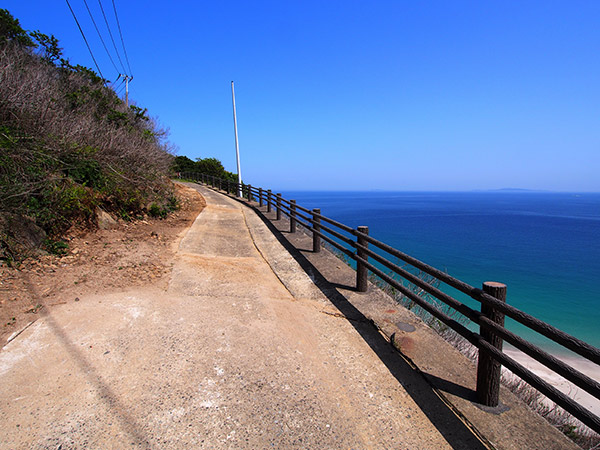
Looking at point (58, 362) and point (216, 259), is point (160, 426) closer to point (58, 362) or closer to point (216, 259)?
point (58, 362)

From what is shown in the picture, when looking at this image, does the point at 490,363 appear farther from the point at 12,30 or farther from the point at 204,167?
the point at 204,167

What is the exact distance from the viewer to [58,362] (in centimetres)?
320

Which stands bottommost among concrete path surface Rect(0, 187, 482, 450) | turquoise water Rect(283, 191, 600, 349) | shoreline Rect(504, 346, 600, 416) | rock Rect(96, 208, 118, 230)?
turquoise water Rect(283, 191, 600, 349)

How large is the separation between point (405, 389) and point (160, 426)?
6.81 feet

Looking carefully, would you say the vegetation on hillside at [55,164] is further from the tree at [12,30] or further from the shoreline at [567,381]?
the shoreline at [567,381]

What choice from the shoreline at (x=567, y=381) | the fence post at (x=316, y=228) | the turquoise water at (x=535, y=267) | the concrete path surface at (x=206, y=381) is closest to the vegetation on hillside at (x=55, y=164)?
the concrete path surface at (x=206, y=381)

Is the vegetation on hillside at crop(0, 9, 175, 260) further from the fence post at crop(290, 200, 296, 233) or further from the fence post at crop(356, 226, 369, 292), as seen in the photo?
the fence post at crop(356, 226, 369, 292)

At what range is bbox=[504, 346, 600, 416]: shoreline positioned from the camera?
7297 mm

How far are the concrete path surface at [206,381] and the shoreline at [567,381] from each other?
18.9 ft

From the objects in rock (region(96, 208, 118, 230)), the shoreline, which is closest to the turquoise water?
the shoreline

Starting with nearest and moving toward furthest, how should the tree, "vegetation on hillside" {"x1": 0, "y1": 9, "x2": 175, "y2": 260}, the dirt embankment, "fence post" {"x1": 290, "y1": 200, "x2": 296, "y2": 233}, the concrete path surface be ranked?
the concrete path surface → the dirt embankment → "vegetation on hillside" {"x1": 0, "y1": 9, "x2": 175, "y2": 260} → "fence post" {"x1": 290, "y1": 200, "x2": 296, "y2": 233} → the tree

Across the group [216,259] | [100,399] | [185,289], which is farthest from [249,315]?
[216,259]

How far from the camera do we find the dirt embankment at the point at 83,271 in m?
4.26

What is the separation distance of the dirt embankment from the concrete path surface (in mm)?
374
